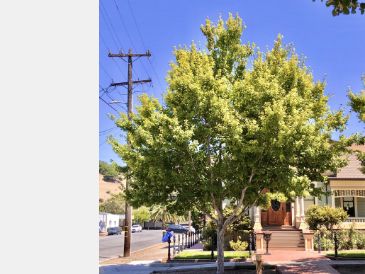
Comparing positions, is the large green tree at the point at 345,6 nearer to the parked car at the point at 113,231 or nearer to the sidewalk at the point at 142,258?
the sidewalk at the point at 142,258

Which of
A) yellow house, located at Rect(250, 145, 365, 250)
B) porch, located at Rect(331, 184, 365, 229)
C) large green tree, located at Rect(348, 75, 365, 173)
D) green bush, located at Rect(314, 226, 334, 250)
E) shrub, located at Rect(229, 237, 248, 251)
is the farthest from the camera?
porch, located at Rect(331, 184, 365, 229)

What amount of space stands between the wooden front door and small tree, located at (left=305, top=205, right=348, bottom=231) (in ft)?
4.59

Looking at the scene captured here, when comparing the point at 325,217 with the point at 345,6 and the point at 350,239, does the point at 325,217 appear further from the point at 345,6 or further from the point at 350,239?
the point at 345,6

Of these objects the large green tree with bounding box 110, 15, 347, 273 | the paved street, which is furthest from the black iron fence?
the large green tree with bounding box 110, 15, 347, 273

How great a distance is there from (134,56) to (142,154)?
1289 cm

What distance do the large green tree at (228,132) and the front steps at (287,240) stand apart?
30.3ft

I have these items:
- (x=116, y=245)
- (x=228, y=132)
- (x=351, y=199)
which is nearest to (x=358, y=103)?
(x=228, y=132)

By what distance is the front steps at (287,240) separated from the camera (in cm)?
2326

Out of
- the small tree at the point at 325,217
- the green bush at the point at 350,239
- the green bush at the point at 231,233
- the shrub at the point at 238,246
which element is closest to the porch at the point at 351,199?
the small tree at the point at 325,217

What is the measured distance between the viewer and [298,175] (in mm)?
14031

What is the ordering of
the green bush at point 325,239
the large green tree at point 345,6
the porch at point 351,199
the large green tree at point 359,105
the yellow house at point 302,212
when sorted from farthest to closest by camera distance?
the porch at point 351,199 < the yellow house at point 302,212 < the green bush at point 325,239 < the large green tree at point 359,105 < the large green tree at point 345,6

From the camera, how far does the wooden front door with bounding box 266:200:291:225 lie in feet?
86.2

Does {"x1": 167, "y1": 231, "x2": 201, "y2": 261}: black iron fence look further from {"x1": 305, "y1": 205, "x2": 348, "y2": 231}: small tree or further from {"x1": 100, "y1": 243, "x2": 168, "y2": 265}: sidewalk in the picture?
{"x1": 305, "y1": 205, "x2": 348, "y2": 231}: small tree
